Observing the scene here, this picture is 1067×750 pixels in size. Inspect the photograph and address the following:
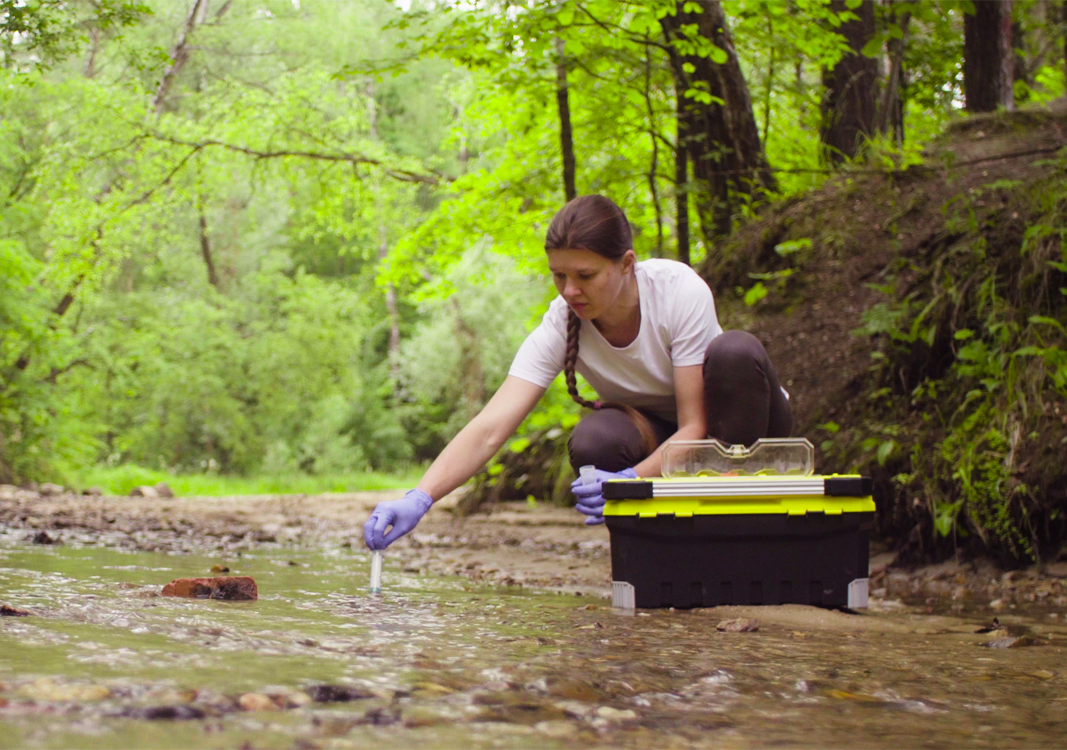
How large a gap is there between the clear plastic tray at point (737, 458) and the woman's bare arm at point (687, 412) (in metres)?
0.10

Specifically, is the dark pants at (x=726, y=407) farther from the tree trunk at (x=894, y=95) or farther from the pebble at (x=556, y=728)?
the tree trunk at (x=894, y=95)

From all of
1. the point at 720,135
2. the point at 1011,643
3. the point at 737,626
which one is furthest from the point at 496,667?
the point at 720,135

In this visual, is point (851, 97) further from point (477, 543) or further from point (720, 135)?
point (477, 543)

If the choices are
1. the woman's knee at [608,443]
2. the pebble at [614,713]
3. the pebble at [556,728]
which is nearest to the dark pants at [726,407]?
the woman's knee at [608,443]

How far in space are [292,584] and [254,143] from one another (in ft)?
27.4

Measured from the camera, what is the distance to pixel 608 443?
3203mm

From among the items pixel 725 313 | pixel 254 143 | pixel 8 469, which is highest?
pixel 254 143

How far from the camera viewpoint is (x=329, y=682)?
1.39 metres

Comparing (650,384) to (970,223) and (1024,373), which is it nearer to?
(1024,373)

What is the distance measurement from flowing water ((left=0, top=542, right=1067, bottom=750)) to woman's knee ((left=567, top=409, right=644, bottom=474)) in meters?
0.68

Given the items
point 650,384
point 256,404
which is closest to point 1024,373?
point 650,384

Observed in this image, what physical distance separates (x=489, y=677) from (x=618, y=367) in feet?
6.18

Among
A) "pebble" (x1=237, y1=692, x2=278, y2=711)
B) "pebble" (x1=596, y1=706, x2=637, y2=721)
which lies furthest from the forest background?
"pebble" (x1=237, y1=692, x2=278, y2=711)

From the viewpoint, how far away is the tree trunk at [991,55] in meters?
6.91
